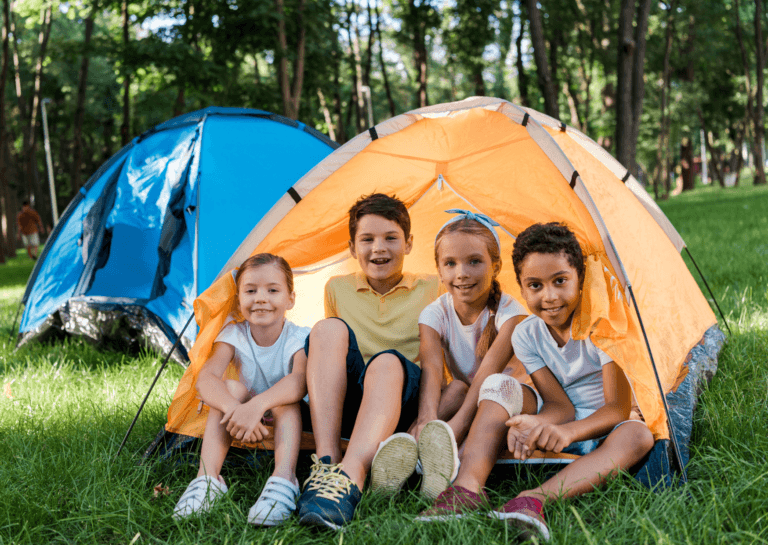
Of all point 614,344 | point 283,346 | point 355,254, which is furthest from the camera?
point 355,254

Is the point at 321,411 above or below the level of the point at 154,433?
above

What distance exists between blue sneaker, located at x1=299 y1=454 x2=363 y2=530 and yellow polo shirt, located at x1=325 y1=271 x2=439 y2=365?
93 cm

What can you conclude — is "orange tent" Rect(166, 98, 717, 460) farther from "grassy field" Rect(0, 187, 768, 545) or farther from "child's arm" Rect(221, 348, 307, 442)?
"child's arm" Rect(221, 348, 307, 442)

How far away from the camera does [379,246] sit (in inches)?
107

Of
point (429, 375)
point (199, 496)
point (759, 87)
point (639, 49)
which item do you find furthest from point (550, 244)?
point (759, 87)

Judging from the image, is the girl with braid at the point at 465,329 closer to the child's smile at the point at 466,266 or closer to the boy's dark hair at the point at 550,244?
the child's smile at the point at 466,266

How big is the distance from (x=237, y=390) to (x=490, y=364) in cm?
97

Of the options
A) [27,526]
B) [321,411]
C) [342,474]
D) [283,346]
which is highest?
[283,346]

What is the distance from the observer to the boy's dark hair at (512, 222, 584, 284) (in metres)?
2.18

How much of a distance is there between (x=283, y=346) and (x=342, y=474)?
2.15 feet

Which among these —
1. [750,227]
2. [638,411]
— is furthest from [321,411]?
[750,227]

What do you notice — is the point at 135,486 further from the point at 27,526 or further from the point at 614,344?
the point at 614,344

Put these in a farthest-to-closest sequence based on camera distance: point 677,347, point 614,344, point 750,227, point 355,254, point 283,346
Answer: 1. point 750,227
2. point 355,254
3. point 677,347
4. point 283,346
5. point 614,344

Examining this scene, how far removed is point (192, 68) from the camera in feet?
22.8
